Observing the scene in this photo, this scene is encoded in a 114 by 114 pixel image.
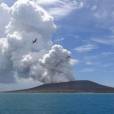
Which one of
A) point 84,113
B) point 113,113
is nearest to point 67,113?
point 84,113

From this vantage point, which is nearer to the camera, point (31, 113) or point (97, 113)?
point (31, 113)

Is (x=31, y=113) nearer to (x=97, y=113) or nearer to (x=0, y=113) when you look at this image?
(x=0, y=113)

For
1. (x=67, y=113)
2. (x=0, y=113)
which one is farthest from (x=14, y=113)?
(x=67, y=113)

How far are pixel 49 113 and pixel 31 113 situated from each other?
6.67m

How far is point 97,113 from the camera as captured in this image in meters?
148

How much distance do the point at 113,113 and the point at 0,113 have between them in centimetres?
4379

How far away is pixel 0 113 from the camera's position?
449 feet

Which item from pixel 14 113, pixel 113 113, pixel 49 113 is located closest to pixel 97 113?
pixel 113 113

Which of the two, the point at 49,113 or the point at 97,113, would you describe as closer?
the point at 49,113

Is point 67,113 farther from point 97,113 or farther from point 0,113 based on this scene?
point 0,113

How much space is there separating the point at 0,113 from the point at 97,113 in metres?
38.5

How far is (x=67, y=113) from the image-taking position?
14200 centimetres

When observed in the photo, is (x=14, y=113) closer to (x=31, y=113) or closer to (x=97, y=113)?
(x=31, y=113)

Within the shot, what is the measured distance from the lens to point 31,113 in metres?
138
